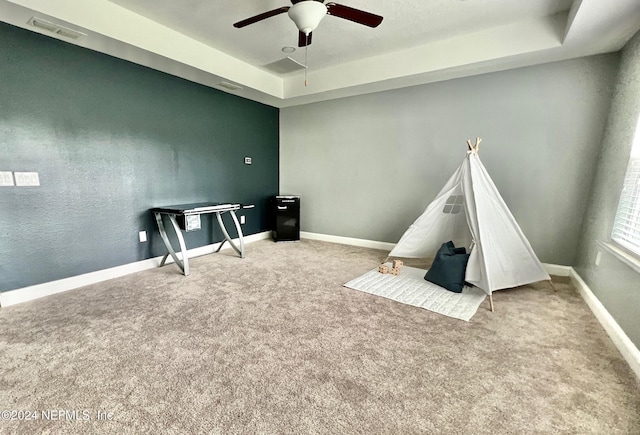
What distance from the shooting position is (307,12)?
6.41 ft

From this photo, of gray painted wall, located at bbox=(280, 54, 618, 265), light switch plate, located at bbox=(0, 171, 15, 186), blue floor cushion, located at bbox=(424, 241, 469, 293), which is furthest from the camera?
gray painted wall, located at bbox=(280, 54, 618, 265)

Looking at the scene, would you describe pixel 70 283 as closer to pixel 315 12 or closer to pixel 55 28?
pixel 55 28

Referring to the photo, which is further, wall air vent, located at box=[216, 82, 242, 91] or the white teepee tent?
wall air vent, located at box=[216, 82, 242, 91]

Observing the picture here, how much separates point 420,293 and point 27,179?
12.0ft

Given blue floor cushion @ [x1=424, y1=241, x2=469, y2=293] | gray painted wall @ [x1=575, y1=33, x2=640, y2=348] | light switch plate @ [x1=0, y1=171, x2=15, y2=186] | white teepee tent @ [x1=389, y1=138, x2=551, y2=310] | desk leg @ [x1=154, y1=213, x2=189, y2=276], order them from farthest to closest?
desk leg @ [x1=154, y1=213, x2=189, y2=276]
blue floor cushion @ [x1=424, y1=241, x2=469, y2=293]
white teepee tent @ [x1=389, y1=138, x2=551, y2=310]
light switch plate @ [x1=0, y1=171, x2=15, y2=186]
gray painted wall @ [x1=575, y1=33, x2=640, y2=348]

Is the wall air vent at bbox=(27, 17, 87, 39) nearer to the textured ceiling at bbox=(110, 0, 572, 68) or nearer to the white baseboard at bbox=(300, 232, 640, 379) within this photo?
the textured ceiling at bbox=(110, 0, 572, 68)

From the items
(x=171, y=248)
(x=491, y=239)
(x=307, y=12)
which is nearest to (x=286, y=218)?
(x=171, y=248)

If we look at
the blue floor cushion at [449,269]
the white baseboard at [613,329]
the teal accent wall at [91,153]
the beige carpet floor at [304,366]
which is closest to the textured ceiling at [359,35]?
the teal accent wall at [91,153]

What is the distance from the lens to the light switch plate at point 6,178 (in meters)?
2.32

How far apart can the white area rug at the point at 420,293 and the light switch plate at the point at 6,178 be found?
10.2 ft

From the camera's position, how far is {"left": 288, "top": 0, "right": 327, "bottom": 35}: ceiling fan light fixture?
1.92 meters

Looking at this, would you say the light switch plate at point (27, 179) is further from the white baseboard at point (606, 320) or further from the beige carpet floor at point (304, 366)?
the white baseboard at point (606, 320)

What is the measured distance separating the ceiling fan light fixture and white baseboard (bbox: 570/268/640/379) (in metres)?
2.92

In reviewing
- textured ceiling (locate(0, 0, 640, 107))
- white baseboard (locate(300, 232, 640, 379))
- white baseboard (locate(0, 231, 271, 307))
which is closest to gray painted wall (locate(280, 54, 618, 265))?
white baseboard (locate(300, 232, 640, 379))
